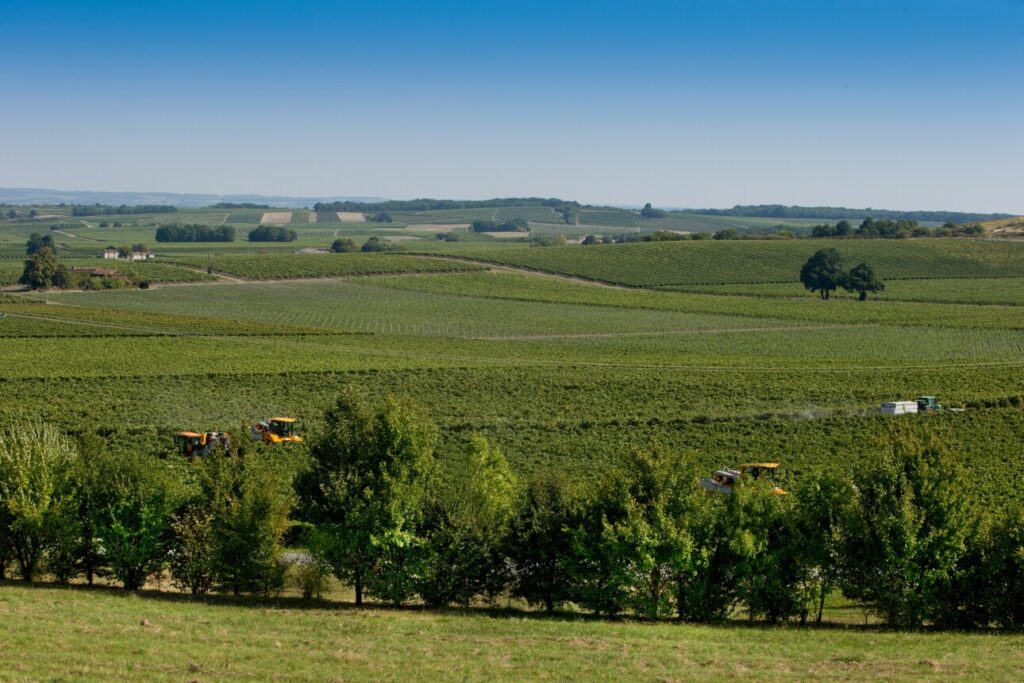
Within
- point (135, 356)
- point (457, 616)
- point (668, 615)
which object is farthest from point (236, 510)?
point (135, 356)

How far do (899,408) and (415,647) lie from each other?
119ft

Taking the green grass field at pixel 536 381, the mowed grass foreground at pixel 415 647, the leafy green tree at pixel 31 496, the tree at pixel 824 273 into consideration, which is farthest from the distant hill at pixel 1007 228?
the leafy green tree at pixel 31 496

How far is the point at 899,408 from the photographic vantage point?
51.5 m

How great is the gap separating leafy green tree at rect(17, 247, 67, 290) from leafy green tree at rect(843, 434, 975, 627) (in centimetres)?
10396

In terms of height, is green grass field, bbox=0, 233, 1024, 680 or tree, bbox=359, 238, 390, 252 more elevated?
tree, bbox=359, 238, 390, 252

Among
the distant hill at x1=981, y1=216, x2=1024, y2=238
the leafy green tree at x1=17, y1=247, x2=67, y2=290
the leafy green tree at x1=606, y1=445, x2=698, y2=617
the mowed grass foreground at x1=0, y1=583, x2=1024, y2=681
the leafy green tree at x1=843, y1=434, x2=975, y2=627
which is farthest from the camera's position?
the distant hill at x1=981, y1=216, x2=1024, y2=238

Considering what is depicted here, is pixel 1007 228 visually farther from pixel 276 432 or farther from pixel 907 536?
pixel 907 536

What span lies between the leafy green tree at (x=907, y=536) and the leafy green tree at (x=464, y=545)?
8.58m

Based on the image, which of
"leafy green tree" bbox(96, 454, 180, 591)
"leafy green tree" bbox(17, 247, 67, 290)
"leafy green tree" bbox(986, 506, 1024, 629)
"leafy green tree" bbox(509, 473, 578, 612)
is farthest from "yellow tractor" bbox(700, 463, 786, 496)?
"leafy green tree" bbox(17, 247, 67, 290)

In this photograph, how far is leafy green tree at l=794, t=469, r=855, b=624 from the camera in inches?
1027

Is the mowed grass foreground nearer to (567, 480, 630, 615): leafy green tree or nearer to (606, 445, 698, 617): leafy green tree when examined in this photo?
(567, 480, 630, 615): leafy green tree

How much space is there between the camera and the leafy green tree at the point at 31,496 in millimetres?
27062

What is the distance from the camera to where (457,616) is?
83.5ft

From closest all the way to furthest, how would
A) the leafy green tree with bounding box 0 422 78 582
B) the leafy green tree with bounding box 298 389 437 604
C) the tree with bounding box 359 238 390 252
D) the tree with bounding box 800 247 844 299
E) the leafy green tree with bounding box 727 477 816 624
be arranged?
the leafy green tree with bounding box 727 477 816 624 → the leafy green tree with bounding box 298 389 437 604 → the leafy green tree with bounding box 0 422 78 582 → the tree with bounding box 800 247 844 299 → the tree with bounding box 359 238 390 252
